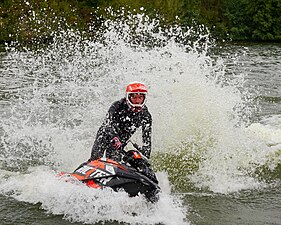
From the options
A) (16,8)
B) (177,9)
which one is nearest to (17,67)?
(16,8)

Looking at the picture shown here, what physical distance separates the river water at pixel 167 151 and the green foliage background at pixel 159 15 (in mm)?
15922

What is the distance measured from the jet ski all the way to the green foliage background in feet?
70.8

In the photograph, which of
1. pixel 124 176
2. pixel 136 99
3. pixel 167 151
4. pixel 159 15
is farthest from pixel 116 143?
pixel 159 15

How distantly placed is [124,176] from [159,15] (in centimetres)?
3926

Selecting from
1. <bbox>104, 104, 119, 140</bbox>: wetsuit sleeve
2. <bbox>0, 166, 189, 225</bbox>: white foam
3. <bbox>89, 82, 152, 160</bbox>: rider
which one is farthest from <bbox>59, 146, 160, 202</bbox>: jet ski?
<bbox>104, 104, 119, 140</bbox>: wetsuit sleeve

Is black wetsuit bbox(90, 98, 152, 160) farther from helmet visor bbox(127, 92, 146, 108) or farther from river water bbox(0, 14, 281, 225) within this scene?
river water bbox(0, 14, 281, 225)

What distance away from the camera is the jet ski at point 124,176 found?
702 cm

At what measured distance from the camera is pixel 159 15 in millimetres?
44875

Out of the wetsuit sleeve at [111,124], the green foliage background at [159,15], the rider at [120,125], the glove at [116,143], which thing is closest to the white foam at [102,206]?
the glove at [116,143]

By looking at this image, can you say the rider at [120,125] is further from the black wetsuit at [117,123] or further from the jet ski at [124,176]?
the jet ski at [124,176]

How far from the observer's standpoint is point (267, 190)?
360 inches

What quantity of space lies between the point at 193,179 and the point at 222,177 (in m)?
0.61

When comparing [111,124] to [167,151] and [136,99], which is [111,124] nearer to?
[136,99]

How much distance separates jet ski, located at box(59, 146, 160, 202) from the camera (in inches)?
277
